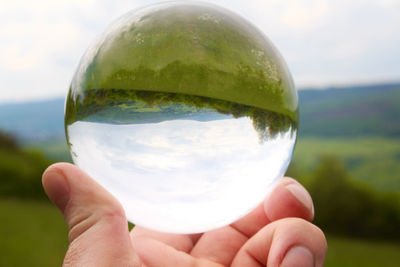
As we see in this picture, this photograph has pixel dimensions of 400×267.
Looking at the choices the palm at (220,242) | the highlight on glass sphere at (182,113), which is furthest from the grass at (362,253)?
the highlight on glass sphere at (182,113)

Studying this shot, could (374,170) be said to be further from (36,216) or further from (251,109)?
(36,216)

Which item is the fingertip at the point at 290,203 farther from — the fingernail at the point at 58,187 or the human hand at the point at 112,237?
the fingernail at the point at 58,187

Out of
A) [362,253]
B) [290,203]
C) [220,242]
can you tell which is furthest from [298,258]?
[362,253]

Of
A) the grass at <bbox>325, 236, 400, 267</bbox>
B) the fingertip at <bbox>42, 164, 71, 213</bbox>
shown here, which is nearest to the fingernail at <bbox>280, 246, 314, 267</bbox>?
the fingertip at <bbox>42, 164, 71, 213</bbox>

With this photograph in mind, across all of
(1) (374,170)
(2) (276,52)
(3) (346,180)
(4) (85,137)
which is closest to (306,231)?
(2) (276,52)

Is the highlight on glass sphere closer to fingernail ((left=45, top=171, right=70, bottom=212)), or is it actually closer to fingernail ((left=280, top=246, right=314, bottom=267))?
fingernail ((left=45, top=171, right=70, bottom=212))

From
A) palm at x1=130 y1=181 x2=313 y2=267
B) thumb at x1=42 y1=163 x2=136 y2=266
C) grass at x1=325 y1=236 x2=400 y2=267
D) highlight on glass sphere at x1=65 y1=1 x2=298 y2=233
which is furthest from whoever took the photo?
grass at x1=325 y1=236 x2=400 y2=267

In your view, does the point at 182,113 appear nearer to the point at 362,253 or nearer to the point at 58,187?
the point at 58,187
